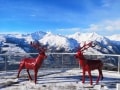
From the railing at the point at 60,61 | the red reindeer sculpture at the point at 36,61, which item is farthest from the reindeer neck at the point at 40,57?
the railing at the point at 60,61

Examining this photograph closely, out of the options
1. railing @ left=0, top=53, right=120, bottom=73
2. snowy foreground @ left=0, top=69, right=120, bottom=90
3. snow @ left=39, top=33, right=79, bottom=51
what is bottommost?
snowy foreground @ left=0, top=69, right=120, bottom=90

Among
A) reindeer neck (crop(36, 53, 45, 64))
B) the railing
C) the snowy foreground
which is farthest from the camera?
the railing

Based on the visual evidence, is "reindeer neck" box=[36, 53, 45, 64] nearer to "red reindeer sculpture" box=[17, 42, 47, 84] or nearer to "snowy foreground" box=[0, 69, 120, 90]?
"red reindeer sculpture" box=[17, 42, 47, 84]

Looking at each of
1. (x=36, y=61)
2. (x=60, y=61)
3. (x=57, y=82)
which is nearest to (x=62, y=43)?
(x=60, y=61)

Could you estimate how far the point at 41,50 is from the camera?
12.0m

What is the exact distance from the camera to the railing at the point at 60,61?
53.3 ft

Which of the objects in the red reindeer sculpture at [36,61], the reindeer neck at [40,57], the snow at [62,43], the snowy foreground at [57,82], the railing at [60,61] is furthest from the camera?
the snow at [62,43]

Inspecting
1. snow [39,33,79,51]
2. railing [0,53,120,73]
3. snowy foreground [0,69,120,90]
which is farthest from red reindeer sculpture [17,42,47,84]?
snow [39,33,79,51]

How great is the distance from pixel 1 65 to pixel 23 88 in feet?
17.9

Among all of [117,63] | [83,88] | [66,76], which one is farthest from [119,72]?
[83,88]

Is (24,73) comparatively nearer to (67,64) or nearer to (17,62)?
(17,62)

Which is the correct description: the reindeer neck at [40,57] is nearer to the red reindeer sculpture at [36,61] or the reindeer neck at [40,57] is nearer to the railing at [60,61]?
the red reindeer sculpture at [36,61]

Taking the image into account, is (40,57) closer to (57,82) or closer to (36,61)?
(36,61)

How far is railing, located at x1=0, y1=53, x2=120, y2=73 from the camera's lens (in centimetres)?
1625
